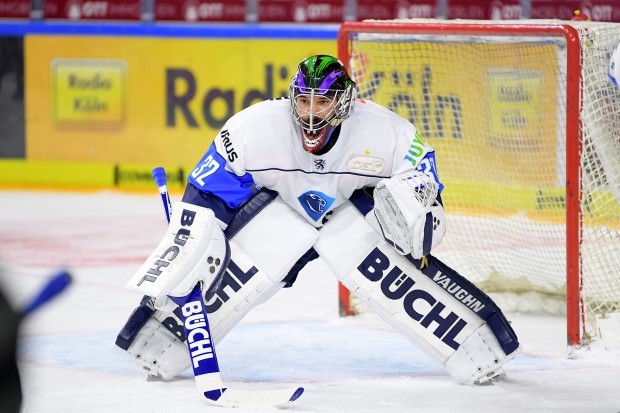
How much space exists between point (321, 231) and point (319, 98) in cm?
44

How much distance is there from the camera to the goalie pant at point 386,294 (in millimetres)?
3896

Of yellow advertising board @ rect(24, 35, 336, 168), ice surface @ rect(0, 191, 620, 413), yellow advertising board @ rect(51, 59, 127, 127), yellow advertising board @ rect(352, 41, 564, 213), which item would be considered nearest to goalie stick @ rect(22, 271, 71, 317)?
ice surface @ rect(0, 191, 620, 413)

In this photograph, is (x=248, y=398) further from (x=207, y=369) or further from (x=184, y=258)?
(x=184, y=258)

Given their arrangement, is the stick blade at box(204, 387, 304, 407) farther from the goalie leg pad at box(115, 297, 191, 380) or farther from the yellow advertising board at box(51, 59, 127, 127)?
the yellow advertising board at box(51, 59, 127, 127)

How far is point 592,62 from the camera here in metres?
4.40

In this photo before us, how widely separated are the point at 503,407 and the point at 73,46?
17.0 feet

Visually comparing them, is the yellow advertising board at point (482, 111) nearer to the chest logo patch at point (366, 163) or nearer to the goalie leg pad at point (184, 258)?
the chest logo patch at point (366, 163)

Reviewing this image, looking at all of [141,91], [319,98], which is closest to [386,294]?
[319,98]

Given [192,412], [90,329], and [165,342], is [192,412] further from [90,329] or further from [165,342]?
[90,329]

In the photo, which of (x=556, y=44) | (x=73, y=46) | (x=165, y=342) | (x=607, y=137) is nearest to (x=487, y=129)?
(x=556, y=44)

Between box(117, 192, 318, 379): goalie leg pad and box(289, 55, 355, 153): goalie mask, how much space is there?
0.89 ft

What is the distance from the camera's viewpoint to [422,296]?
391 cm

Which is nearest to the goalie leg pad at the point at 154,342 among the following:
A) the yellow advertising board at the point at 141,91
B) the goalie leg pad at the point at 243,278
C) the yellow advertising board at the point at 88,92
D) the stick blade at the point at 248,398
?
the goalie leg pad at the point at 243,278

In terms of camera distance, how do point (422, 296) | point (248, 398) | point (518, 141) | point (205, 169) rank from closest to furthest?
point (248, 398) < point (205, 169) < point (422, 296) < point (518, 141)
